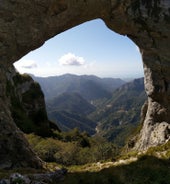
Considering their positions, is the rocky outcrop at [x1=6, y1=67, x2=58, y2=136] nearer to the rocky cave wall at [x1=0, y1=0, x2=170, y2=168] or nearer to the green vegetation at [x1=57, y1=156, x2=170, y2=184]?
the rocky cave wall at [x1=0, y1=0, x2=170, y2=168]

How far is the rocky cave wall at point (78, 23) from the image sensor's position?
36719 millimetres

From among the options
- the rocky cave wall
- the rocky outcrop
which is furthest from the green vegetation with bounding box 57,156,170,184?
the rocky outcrop

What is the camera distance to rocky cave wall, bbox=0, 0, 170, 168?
3672 centimetres

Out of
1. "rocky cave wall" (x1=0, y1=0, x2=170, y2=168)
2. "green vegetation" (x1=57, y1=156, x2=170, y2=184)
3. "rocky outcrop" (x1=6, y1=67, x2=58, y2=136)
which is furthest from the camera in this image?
"rocky outcrop" (x1=6, y1=67, x2=58, y2=136)

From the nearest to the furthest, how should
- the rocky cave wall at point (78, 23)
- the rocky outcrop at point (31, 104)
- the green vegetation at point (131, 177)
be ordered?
the green vegetation at point (131, 177) < the rocky cave wall at point (78, 23) < the rocky outcrop at point (31, 104)

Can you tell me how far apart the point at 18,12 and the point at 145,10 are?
1856 centimetres

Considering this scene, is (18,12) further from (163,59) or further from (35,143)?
(35,143)

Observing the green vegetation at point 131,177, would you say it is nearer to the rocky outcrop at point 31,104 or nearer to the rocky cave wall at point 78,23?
the rocky cave wall at point 78,23

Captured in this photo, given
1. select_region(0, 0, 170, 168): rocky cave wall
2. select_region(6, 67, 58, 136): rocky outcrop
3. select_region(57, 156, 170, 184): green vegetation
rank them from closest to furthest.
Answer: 1. select_region(57, 156, 170, 184): green vegetation
2. select_region(0, 0, 170, 168): rocky cave wall
3. select_region(6, 67, 58, 136): rocky outcrop

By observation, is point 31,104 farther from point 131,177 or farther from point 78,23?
point 131,177

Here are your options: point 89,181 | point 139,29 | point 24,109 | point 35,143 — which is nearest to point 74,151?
point 35,143

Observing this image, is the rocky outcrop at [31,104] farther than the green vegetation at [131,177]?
Yes

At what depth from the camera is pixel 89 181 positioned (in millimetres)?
25688

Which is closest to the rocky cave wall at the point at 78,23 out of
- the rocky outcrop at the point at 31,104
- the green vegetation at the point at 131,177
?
the green vegetation at the point at 131,177
